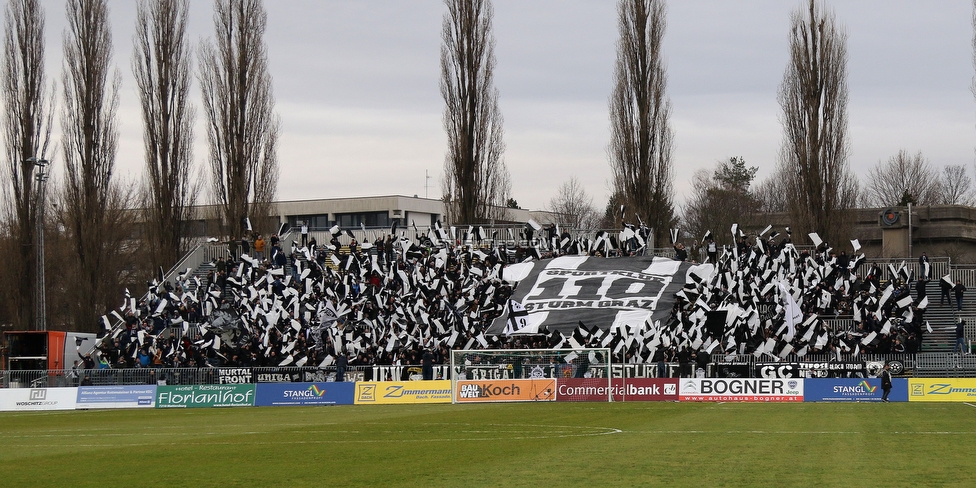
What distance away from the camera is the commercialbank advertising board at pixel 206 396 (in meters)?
42.2

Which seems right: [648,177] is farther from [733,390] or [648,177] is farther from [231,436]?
[231,436]

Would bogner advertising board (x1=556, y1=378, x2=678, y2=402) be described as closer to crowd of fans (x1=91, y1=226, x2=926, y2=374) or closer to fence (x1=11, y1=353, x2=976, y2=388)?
Answer: fence (x1=11, y1=353, x2=976, y2=388)

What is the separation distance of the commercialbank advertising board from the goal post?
895cm

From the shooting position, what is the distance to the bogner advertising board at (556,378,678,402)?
131ft

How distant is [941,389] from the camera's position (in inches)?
1463

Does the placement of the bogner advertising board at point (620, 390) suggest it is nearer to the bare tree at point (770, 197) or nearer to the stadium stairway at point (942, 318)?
the stadium stairway at point (942, 318)

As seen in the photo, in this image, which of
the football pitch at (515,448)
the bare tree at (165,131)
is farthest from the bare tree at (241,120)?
the football pitch at (515,448)

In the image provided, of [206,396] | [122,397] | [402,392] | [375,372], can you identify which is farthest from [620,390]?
[122,397]

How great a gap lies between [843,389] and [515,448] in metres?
22.3

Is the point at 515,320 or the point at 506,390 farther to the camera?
the point at 515,320

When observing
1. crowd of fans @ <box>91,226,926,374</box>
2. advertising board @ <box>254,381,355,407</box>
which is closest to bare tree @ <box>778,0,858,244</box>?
crowd of fans @ <box>91,226,926,374</box>

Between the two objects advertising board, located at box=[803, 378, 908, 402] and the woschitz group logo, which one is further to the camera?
the woschitz group logo

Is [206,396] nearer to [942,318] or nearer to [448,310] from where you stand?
[448,310]

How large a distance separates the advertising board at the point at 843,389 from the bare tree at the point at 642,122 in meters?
21.9
